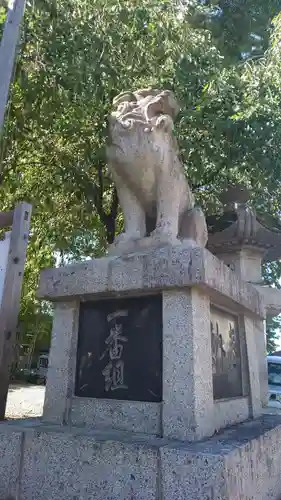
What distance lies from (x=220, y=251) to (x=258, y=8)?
4.07 metres

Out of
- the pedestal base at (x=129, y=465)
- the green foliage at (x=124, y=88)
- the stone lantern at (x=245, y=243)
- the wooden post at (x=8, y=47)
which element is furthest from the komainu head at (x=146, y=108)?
the stone lantern at (x=245, y=243)

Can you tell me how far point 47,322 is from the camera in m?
20.7

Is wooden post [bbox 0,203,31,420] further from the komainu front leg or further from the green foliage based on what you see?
the green foliage

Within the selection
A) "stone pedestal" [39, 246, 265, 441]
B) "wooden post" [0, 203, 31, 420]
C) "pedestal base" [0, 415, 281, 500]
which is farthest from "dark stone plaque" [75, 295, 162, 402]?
"wooden post" [0, 203, 31, 420]

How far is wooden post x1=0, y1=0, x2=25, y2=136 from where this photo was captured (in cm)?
342

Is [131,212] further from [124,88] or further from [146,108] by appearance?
[124,88]

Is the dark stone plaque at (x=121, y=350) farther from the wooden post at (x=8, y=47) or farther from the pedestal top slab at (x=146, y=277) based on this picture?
the wooden post at (x=8, y=47)

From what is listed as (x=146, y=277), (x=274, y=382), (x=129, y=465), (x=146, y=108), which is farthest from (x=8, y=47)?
(x=274, y=382)

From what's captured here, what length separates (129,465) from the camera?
2270mm

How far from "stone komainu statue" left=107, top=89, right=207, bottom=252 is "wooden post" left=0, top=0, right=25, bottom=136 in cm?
89

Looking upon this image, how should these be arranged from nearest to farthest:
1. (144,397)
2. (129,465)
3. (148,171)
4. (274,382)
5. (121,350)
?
(129,465) < (144,397) < (121,350) < (148,171) < (274,382)

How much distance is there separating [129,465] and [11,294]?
1965 millimetres

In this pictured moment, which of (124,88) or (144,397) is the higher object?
(124,88)

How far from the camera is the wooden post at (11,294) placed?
360 cm
